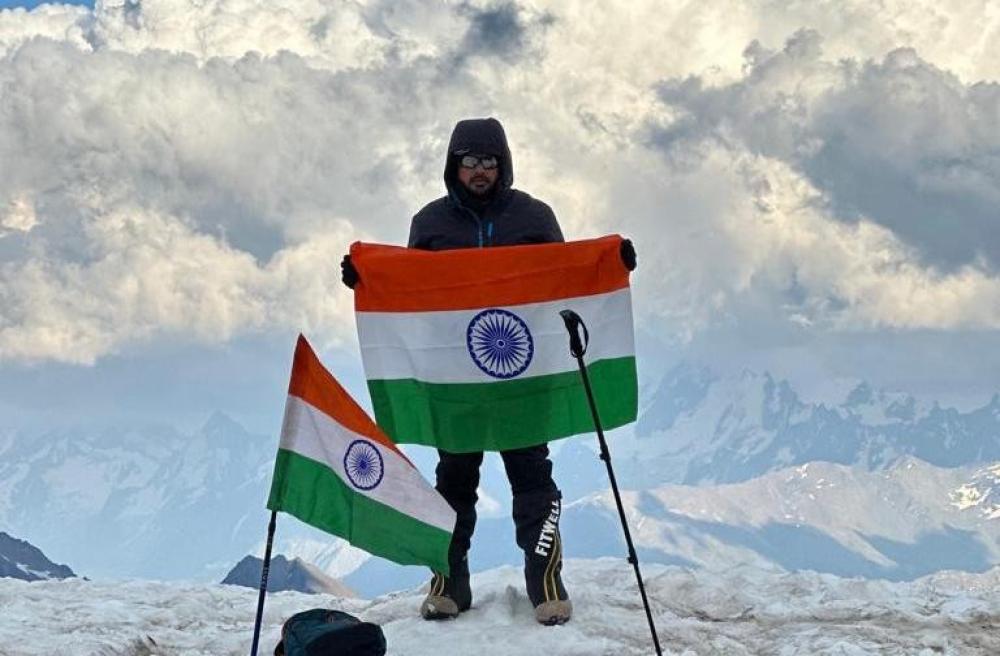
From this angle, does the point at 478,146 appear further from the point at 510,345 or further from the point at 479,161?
Answer: the point at 510,345

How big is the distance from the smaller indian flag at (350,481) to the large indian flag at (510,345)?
1057 millimetres

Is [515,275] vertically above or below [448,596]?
above

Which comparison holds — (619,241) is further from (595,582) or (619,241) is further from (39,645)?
(39,645)

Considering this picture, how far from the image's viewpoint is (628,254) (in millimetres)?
10352

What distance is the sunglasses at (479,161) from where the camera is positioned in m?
10.5

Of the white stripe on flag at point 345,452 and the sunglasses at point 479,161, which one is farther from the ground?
the sunglasses at point 479,161

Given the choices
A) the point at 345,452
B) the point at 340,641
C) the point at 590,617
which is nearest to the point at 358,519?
the point at 345,452

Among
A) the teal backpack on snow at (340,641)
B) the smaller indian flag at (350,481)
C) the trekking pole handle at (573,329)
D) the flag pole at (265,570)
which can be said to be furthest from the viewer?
the trekking pole handle at (573,329)

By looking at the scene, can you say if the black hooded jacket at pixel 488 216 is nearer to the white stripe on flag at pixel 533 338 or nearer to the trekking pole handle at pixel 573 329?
the white stripe on flag at pixel 533 338

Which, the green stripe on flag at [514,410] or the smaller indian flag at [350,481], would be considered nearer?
the smaller indian flag at [350,481]

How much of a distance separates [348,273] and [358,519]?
7.60ft

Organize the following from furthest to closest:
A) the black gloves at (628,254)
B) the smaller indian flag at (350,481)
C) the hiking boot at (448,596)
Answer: the hiking boot at (448,596)
the black gloves at (628,254)
the smaller indian flag at (350,481)

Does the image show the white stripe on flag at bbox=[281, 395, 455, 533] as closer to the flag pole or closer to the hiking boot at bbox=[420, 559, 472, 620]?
the flag pole

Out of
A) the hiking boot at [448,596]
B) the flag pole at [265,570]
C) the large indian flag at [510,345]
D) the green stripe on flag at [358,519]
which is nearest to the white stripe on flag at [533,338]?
the large indian flag at [510,345]
